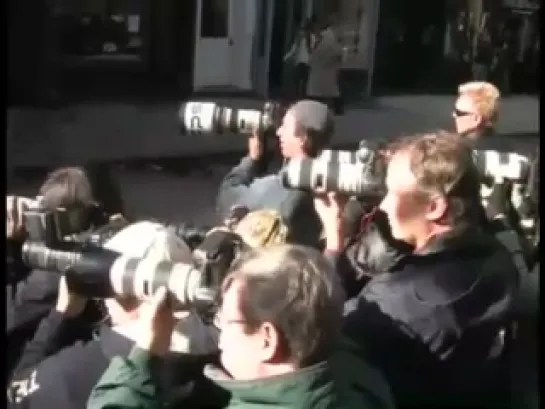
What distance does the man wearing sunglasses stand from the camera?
2.85 feet

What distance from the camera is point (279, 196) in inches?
33.7

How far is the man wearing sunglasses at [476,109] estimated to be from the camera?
34.3 inches

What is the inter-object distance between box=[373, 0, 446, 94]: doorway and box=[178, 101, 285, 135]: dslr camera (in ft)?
0.33

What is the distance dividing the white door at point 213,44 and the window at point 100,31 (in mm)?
48

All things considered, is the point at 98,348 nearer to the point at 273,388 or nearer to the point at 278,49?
the point at 273,388

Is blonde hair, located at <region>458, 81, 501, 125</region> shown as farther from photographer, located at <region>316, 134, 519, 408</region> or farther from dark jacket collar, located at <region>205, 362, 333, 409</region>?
dark jacket collar, located at <region>205, 362, 333, 409</region>

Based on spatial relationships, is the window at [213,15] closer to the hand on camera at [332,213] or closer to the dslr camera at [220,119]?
the dslr camera at [220,119]

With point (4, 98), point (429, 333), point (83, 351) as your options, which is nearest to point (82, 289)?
point (83, 351)

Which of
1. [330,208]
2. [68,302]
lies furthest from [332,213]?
[68,302]

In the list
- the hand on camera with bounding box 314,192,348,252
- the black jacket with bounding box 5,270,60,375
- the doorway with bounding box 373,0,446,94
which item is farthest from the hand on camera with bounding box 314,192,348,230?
the black jacket with bounding box 5,270,60,375

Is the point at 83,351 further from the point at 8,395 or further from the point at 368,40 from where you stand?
the point at 368,40

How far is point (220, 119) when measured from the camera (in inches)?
33.5

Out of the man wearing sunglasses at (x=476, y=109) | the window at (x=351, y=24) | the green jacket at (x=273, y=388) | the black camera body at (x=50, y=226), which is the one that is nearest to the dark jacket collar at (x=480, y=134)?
the man wearing sunglasses at (x=476, y=109)

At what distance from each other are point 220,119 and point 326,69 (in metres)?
0.10
